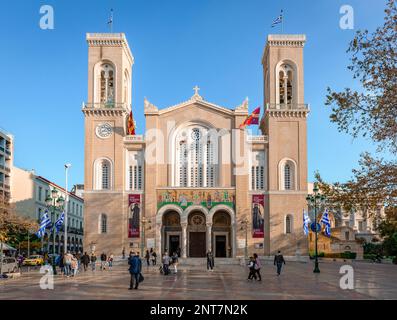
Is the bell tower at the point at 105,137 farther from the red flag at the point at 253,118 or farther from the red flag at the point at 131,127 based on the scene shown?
the red flag at the point at 253,118

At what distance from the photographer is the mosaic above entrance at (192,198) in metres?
57.7

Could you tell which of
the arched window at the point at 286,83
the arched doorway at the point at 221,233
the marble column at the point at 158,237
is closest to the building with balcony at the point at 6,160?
the marble column at the point at 158,237

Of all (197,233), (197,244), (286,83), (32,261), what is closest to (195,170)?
(197,233)

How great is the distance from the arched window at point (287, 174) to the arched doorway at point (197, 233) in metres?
9.36

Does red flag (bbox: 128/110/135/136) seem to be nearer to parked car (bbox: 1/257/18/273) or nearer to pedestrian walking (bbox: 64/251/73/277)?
parked car (bbox: 1/257/18/273)

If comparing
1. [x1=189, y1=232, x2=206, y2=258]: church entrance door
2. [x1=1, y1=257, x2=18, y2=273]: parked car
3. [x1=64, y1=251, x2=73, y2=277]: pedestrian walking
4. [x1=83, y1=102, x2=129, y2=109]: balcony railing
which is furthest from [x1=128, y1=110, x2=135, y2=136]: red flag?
[x1=64, y1=251, x2=73, y2=277]: pedestrian walking

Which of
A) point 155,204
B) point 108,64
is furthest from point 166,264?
point 108,64

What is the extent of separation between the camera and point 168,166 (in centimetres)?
5884

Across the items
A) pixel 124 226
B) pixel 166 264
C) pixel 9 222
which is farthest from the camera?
pixel 124 226

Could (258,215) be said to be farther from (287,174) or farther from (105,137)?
(105,137)

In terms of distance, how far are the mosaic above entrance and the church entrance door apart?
3727 millimetres

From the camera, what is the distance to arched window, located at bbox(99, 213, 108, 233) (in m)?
57.4

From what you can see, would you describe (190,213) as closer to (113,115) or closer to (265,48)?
(113,115)
